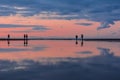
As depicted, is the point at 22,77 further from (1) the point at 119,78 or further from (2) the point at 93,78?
(1) the point at 119,78

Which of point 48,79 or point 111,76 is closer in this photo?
point 48,79

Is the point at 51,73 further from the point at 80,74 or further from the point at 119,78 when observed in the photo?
the point at 119,78

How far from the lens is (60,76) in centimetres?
1294

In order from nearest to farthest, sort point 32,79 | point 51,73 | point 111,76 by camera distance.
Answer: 1. point 32,79
2. point 111,76
3. point 51,73

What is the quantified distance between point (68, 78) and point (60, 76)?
0.70 m

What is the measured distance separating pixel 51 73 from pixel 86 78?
7.31ft

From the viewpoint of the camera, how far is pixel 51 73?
13930 millimetres

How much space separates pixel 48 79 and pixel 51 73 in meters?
1.81

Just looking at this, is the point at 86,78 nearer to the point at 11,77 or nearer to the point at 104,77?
the point at 104,77

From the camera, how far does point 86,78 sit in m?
12.3

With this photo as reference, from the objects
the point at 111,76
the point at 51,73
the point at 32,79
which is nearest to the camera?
the point at 32,79

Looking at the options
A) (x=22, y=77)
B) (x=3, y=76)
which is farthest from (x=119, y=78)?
(x=3, y=76)

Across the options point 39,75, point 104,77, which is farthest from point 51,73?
point 104,77

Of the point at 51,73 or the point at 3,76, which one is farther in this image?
the point at 51,73
